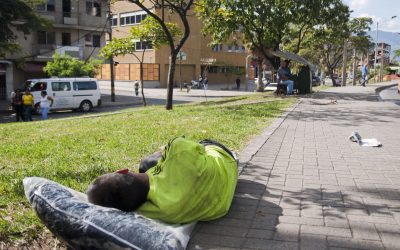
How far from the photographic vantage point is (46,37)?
34875 millimetres

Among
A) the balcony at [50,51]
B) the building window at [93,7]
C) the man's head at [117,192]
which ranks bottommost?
the man's head at [117,192]

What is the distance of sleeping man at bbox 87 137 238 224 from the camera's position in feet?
11.3

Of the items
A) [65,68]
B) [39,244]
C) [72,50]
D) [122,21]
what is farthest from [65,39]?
[39,244]

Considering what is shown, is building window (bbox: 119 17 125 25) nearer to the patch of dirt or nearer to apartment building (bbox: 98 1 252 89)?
apartment building (bbox: 98 1 252 89)

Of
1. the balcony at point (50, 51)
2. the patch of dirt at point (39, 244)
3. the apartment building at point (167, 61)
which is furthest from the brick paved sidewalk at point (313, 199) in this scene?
the apartment building at point (167, 61)

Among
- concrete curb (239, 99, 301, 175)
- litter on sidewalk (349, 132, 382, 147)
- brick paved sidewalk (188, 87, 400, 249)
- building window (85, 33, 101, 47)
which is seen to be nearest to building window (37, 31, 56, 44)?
building window (85, 33, 101, 47)

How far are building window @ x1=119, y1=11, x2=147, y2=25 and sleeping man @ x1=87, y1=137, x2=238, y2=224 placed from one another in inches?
1936

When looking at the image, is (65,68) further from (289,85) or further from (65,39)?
(289,85)

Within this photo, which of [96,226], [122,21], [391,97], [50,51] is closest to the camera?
[96,226]

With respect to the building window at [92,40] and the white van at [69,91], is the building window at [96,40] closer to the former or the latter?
the building window at [92,40]

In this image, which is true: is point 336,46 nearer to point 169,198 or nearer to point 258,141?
point 258,141

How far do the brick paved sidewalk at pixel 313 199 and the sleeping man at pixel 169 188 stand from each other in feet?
0.87

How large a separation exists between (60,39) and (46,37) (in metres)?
1.44

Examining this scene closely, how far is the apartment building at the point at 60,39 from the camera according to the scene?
31.7 metres
